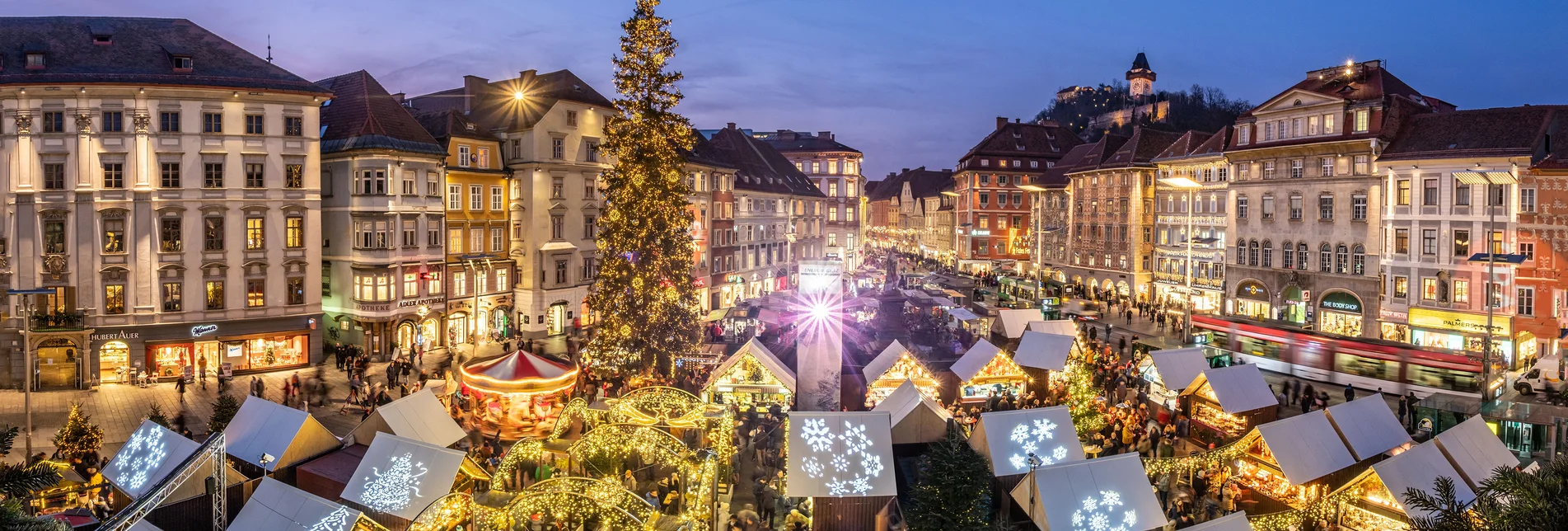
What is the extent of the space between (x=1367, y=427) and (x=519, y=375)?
22611mm

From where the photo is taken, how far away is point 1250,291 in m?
51.8

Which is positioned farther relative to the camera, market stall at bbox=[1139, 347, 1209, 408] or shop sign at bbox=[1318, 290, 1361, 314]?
shop sign at bbox=[1318, 290, 1361, 314]

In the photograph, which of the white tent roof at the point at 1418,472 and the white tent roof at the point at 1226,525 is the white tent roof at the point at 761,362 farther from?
the white tent roof at the point at 1418,472

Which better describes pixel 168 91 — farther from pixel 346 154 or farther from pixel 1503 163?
pixel 1503 163

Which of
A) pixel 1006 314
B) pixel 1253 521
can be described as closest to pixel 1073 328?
pixel 1006 314

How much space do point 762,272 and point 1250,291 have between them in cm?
3414

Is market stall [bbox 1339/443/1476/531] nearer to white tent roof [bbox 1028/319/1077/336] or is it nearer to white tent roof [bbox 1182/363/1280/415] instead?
white tent roof [bbox 1182/363/1280/415]

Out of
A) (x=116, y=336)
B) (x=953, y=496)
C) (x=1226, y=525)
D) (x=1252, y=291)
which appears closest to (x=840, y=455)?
(x=953, y=496)

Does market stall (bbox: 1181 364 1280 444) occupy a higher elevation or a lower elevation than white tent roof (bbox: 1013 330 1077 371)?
lower

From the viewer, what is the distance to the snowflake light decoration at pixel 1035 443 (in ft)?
60.8

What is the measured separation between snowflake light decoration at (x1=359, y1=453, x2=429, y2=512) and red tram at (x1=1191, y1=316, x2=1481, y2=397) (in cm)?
3215

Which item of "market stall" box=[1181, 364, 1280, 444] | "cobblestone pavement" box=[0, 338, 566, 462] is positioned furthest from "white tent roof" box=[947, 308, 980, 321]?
"cobblestone pavement" box=[0, 338, 566, 462]

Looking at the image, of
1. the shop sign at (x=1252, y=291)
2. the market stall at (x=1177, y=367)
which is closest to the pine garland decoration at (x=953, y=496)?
the market stall at (x=1177, y=367)

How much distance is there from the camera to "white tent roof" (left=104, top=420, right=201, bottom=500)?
55.9ft
